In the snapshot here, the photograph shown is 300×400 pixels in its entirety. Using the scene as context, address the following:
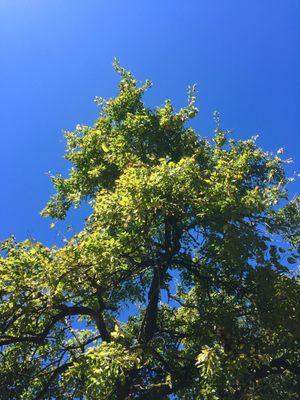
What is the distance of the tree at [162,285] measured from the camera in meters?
10.6

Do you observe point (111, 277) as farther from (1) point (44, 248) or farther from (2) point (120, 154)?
(2) point (120, 154)

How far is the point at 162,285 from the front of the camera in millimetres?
14945

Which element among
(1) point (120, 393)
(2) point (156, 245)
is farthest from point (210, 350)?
(2) point (156, 245)

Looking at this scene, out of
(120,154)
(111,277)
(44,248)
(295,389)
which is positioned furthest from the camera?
(120,154)

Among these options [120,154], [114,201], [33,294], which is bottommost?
[33,294]

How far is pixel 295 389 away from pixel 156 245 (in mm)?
6247

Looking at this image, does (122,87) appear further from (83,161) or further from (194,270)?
(194,270)

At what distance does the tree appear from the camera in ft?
34.8

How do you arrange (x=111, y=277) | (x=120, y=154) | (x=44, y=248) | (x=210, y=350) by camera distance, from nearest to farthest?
(x=210, y=350)
(x=44, y=248)
(x=111, y=277)
(x=120, y=154)

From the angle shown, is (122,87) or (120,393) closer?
(120,393)

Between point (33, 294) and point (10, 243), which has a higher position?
point (10, 243)

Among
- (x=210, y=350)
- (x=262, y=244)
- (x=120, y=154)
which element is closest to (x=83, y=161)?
(x=120, y=154)

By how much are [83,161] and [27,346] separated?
7.28 meters

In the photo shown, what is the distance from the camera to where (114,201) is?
11102 millimetres
